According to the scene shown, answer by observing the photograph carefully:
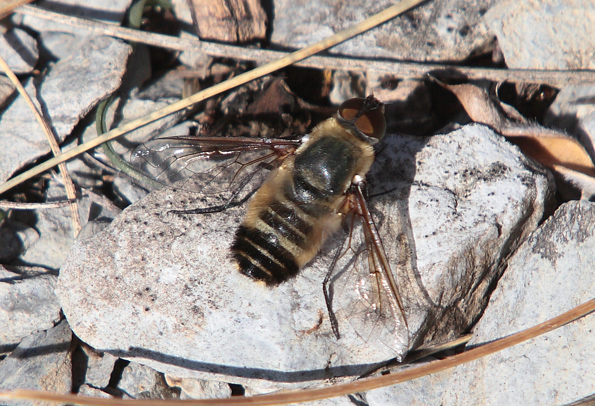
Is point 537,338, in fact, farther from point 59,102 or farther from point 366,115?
point 59,102

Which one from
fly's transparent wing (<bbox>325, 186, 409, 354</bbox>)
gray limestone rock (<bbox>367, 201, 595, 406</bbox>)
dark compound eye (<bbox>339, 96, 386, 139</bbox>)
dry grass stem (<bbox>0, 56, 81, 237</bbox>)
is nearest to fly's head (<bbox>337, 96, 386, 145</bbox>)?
dark compound eye (<bbox>339, 96, 386, 139</bbox>)

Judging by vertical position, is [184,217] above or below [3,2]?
below

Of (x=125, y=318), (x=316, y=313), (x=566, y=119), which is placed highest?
(x=566, y=119)

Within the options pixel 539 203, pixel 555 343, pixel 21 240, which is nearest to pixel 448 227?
pixel 539 203

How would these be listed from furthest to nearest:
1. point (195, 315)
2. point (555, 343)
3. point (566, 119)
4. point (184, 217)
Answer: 1. point (566, 119)
2. point (184, 217)
3. point (195, 315)
4. point (555, 343)

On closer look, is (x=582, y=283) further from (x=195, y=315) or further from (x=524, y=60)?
(x=195, y=315)

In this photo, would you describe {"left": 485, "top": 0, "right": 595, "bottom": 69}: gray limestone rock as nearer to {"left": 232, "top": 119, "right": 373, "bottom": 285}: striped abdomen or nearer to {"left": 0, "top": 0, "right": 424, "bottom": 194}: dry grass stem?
{"left": 0, "top": 0, "right": 424, "bottom": 194}: dry grass stem

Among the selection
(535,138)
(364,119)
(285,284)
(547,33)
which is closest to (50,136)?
(285,284)
